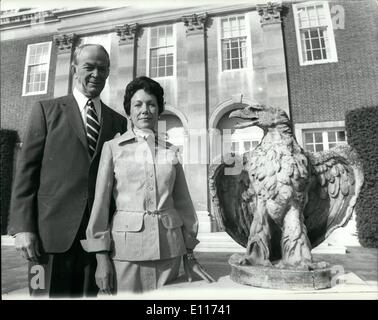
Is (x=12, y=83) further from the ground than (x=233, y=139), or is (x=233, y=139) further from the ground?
(x=12, y=83)

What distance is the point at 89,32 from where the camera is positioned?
19.0 ft

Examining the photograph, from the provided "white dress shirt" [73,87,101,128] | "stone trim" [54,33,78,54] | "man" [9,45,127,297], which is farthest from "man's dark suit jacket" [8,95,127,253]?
"stone trim" [54,33,78,54]

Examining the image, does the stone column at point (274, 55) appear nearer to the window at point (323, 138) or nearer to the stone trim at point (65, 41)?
the window at point (323, 138)

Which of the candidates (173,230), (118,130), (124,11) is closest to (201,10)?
(124,11)

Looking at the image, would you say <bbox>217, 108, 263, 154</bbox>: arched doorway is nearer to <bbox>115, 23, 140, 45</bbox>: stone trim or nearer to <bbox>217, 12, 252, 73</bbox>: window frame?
<bbox>217, 12, 252, 73</bbox>: window frame

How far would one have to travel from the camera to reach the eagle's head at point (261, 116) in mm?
1714

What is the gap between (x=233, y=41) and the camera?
613 cm

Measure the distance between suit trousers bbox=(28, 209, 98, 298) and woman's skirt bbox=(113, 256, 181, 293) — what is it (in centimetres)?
23

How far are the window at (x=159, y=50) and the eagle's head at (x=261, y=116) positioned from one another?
4.71 metres

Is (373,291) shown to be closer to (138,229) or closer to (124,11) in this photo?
(138,229)

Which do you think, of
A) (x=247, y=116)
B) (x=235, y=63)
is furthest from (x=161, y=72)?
(x=247, y=116)

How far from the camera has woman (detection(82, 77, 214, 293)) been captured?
1224 millimetres

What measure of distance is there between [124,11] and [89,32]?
87 cm

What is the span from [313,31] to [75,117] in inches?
234
